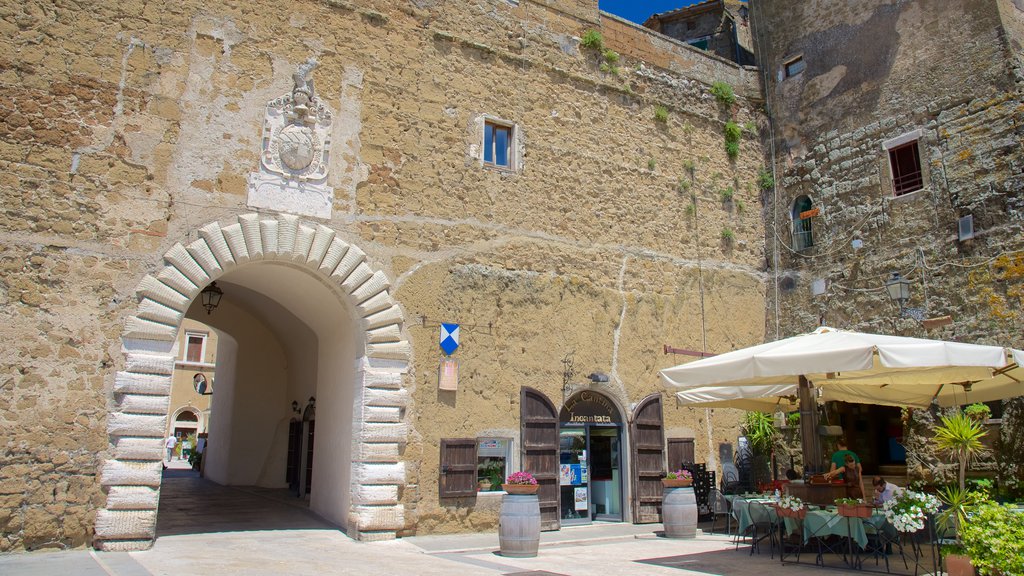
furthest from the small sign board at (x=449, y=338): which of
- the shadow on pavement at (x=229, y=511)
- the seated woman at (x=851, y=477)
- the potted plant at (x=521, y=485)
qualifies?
the seated woman at (x=851, y=477)

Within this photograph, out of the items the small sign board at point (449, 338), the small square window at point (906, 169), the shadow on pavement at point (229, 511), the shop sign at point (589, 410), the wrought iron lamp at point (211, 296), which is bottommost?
the shadow on pavement at point (229, 511)

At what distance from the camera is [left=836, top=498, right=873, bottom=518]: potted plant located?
24.6 feet

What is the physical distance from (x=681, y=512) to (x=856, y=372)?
3271mm

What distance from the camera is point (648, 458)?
1245 cm

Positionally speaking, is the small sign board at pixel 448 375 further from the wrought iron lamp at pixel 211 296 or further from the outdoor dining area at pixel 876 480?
the wrought iron lamp at pixel 211 296

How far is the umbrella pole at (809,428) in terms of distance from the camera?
8266 millimetres

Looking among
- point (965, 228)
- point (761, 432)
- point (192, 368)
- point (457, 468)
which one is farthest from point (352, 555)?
point (192, 368)

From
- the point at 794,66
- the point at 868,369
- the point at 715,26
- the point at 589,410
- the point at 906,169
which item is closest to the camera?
the point at 868,369

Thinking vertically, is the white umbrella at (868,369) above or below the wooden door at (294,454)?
above

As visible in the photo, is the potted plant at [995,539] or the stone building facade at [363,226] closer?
the potted plant at [995,539]

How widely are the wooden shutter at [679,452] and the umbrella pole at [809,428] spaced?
14.4 ft

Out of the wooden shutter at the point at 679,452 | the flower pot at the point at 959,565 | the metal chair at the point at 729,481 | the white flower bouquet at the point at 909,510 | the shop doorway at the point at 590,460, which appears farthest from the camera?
the metal chair at the point at 729,481

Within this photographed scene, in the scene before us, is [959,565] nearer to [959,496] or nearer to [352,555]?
[959,496]

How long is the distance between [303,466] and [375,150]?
649cm
